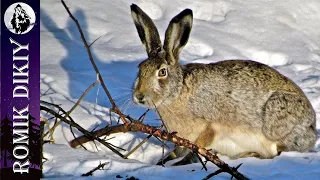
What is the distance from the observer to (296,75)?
5977mm

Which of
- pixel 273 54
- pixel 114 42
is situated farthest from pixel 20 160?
pixel 273 54

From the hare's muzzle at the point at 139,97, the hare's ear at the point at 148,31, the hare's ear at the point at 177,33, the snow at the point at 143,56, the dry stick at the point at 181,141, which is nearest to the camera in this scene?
the dry stick at the point at 181,141

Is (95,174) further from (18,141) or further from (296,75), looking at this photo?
(296,75)

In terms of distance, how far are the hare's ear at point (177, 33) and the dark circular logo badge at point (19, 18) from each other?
1.05 metres

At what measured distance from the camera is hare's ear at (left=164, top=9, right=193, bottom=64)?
419cm

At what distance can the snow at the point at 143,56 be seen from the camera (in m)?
3.75

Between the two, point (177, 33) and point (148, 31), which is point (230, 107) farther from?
point (148, 31)

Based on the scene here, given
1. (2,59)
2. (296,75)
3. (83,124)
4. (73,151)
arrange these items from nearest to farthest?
1. (2,59)
2. (73,151)
3. (83,124)
4. (296,75)

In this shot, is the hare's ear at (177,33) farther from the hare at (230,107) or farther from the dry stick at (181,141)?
the dry stick at (181,141)

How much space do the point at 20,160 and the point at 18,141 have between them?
10 centimetres

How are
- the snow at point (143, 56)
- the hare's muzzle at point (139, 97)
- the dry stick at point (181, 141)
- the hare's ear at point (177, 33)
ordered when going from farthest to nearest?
the hare's ear at point (177, 33), the hare's muzzle at point (139, 97), the snow at point (143, 56), the dry stick at point (181, 141)

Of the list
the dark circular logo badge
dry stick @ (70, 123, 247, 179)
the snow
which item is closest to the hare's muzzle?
dry stick @ (70, 123, 247, 179)

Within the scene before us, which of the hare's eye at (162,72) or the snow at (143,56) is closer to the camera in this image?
the snow at (143,56)

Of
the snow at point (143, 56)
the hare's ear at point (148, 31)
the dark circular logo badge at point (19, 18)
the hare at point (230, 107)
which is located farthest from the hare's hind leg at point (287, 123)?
the dark circular logo badge at point (19, 18)
